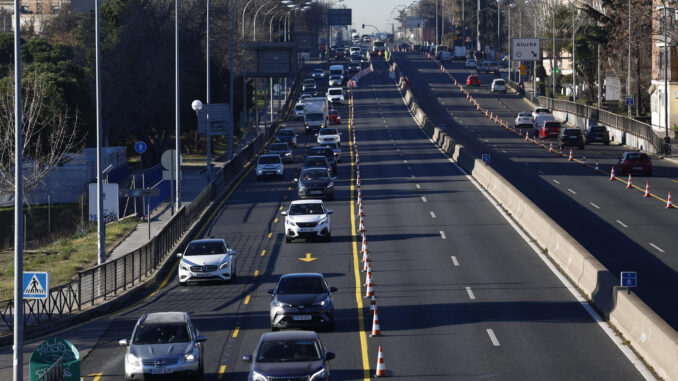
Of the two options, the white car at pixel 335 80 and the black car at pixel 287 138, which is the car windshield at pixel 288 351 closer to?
the black car at pixel 287 138

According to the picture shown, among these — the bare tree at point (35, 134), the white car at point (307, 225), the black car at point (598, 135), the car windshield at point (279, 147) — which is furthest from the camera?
the black car at point (598, 135)

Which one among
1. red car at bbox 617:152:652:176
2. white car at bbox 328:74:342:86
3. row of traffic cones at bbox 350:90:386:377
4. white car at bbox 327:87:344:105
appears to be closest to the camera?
row of traffic cones at bbox 350:90:386:377

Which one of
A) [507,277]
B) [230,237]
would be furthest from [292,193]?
[507,277]

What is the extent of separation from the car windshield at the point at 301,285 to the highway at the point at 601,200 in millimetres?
8520

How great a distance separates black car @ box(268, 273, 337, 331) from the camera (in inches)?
998

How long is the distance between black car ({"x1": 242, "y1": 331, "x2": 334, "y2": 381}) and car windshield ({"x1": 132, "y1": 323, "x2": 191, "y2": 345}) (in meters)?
2.00

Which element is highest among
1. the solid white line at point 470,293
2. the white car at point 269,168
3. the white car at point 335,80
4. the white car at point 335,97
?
the white car at point 335,80

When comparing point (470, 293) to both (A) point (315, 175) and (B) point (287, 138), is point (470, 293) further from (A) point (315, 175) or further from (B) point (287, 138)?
(B) point (287, 138)

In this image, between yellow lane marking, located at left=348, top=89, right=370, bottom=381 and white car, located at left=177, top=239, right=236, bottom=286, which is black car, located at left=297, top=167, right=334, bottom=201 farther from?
white car, located at left=177, top=239, right=236, bottom=286

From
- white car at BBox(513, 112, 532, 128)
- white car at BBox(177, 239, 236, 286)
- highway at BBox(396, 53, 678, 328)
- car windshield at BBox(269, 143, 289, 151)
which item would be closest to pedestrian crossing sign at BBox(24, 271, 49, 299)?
white car at BBox(177, 239, 236, 286)

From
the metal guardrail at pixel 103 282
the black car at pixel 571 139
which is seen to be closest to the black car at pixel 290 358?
the metal guardrail at pixel 103 282

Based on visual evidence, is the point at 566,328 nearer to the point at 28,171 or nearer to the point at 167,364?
the point at 167,364

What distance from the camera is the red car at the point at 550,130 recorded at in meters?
84.7

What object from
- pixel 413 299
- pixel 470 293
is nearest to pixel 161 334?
pixel 413 299
